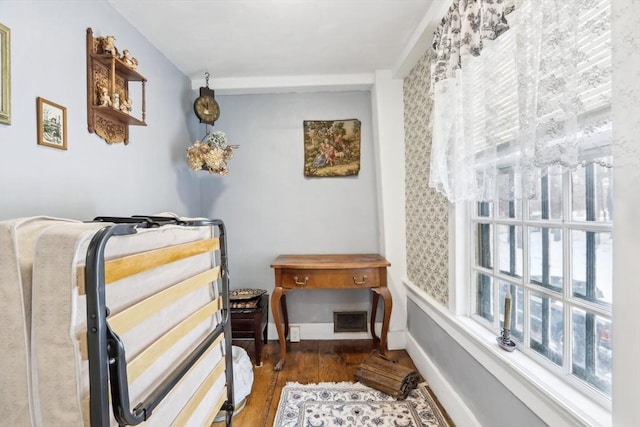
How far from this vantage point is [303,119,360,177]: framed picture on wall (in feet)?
8.87

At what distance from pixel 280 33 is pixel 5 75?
4.60 ft

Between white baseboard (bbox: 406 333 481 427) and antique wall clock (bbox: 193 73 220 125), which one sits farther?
antique wall clock (bbox: 193 73 220 125)

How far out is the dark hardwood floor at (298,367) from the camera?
1.77 m

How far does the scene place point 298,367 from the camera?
2246mm

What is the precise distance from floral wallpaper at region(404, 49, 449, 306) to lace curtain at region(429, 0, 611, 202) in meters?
0.60

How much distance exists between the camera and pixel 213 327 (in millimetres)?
1419

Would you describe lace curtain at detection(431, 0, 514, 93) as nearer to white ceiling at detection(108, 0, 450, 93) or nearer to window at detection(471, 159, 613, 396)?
white ceiling at detection(108, 0, 450, 93)

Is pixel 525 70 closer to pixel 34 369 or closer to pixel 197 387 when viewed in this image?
pixel 34 369

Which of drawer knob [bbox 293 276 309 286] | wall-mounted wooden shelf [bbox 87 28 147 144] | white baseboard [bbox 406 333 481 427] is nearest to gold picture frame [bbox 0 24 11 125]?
wall-mounted wooden shelf [bbox 87 28 147 144]

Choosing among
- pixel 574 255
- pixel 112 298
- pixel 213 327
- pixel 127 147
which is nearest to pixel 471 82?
pixel 574 255

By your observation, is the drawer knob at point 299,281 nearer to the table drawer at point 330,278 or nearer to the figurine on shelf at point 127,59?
the table drawer at point 330,278

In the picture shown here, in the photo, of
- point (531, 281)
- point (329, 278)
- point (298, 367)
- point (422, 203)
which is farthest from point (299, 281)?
point (531, 281)

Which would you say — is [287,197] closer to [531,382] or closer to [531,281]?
[531,281]

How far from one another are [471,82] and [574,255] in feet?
2.61
